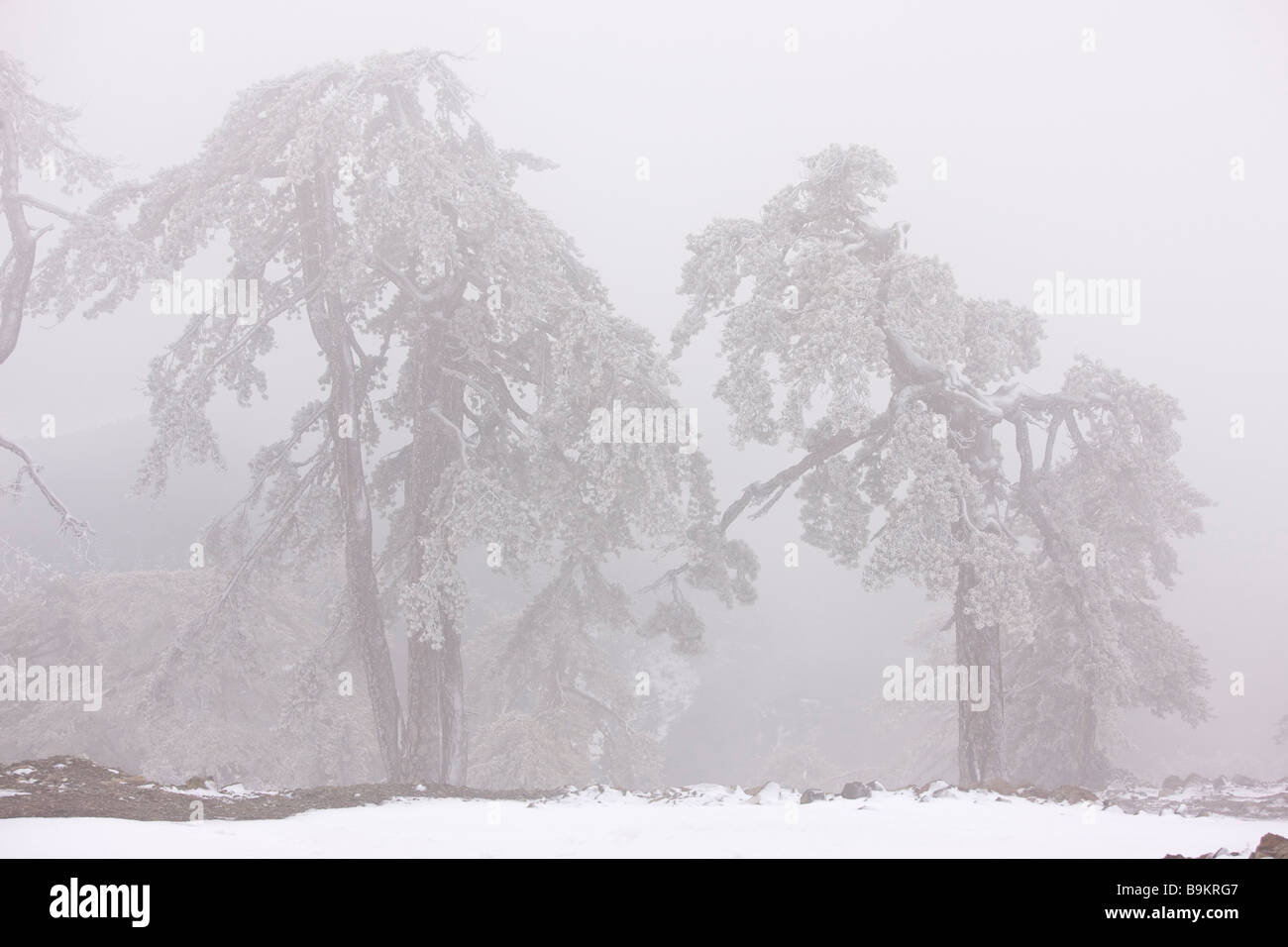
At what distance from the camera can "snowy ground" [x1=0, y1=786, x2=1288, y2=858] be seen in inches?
175

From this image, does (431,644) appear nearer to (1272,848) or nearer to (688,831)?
(688,831)

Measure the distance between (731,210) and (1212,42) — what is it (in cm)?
12707

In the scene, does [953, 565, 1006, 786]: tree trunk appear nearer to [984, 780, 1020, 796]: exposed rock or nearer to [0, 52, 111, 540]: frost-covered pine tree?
[984, 780, 1020, 796]: exposed rock

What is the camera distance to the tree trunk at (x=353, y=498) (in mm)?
12305

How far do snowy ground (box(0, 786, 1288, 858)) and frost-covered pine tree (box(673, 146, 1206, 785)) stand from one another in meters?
4.69

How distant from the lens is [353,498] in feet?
40.8

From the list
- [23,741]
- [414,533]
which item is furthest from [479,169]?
[23,741]

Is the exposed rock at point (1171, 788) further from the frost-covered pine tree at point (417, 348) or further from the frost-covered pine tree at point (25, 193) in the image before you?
the frost-covered pine tree at point (25, 193)

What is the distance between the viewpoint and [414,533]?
12633 millimetres

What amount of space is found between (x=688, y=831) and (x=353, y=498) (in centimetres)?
873

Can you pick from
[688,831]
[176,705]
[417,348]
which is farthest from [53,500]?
[688,831]

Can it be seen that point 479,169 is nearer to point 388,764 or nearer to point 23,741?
point 388,764

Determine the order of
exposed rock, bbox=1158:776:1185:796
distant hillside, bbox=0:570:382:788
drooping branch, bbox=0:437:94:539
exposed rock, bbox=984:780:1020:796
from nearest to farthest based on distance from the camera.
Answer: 1. exposed rock, bbox=984:780:1020:796
2. exposed rock, bbox=1158:776:1185:796
3. drooping branch, bbox=0:437:94:539
4. distant hillside, bbox=0:570:382:788

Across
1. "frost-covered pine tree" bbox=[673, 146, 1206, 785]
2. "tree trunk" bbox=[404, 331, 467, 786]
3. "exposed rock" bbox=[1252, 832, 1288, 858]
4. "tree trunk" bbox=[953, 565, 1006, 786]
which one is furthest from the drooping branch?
"exposed rock" bbox=[1252, 832, 1288, 858]
